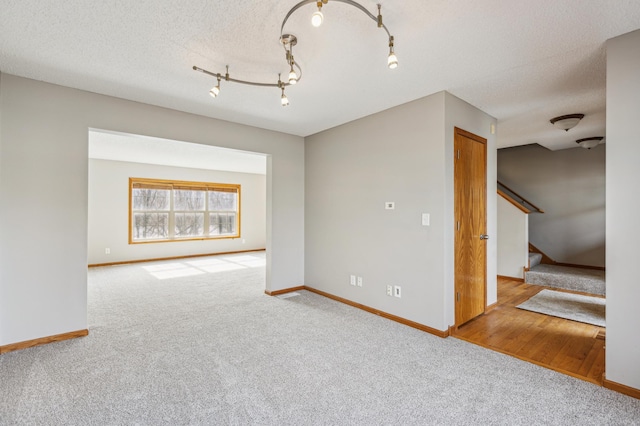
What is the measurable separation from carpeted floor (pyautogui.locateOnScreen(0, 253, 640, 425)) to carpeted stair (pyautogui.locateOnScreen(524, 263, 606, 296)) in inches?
120

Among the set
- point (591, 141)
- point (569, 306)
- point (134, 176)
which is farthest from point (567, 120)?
point (134, 176)

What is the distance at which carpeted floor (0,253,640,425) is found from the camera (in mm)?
1816

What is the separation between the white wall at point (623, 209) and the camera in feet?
6.48

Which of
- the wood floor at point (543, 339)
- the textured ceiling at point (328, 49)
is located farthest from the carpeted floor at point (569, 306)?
the textured ceiling at point (328, 49)

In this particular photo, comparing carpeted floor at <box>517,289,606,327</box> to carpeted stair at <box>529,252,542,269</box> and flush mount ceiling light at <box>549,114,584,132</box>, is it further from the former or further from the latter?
flush mount ceiling light at <box>549,114,584,132</box>

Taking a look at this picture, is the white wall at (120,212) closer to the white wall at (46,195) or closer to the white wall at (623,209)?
the white wall at (46,195)

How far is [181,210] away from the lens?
7.92 m

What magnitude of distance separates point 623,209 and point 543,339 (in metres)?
1.53

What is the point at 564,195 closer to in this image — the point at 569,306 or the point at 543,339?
the point at 569,306

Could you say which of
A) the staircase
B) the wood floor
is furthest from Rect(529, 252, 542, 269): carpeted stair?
the wood floor

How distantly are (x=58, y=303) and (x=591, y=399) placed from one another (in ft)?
14.5

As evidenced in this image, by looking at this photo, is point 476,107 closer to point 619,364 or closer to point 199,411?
point 619,364

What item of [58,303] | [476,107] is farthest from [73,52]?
[476,107]

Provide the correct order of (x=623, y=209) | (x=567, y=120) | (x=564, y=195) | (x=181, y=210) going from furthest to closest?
(x=181, y=210) < (x=564, y=195) < (x=567, y=120) < (x=623, y=209)
